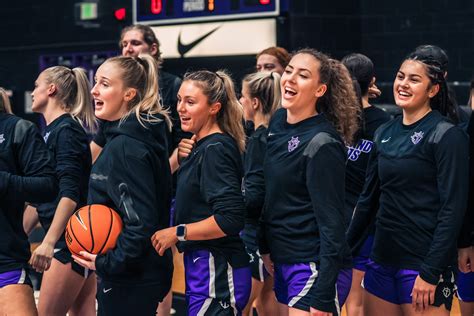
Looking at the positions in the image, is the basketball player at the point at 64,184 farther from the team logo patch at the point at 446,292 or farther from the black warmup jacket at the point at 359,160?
the team logo patch at the point at 446,292

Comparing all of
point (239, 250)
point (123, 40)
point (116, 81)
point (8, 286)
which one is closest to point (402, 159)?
point (239, 250)

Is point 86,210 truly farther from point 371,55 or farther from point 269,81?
point 371,55

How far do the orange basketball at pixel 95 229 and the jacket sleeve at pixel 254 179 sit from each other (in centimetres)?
59

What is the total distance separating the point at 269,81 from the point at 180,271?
370cm

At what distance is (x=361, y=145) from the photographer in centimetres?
527

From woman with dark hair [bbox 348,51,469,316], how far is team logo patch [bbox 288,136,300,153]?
50 cm

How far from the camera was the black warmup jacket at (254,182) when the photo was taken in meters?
4.24

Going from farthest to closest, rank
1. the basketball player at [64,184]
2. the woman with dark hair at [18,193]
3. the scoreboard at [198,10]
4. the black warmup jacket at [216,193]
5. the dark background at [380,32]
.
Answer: the scoreboard at [198,10] → the dark background at [380,32] → the basketball player at [64,184] → the woman with dark hair at [18,193] → the black warmup jacket at [216,193]

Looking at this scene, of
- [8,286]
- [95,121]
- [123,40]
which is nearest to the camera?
[8,286]

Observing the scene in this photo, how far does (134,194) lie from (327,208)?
80cm

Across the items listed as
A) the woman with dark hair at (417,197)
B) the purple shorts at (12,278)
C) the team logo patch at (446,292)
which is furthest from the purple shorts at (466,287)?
the purple shorts at (12,278)

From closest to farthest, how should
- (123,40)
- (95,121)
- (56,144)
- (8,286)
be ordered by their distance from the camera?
(8,286)
(56,144)
(95,121)
(123,40)

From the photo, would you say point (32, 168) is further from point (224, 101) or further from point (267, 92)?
point (267, 92)

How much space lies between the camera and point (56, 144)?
512 centimetres
